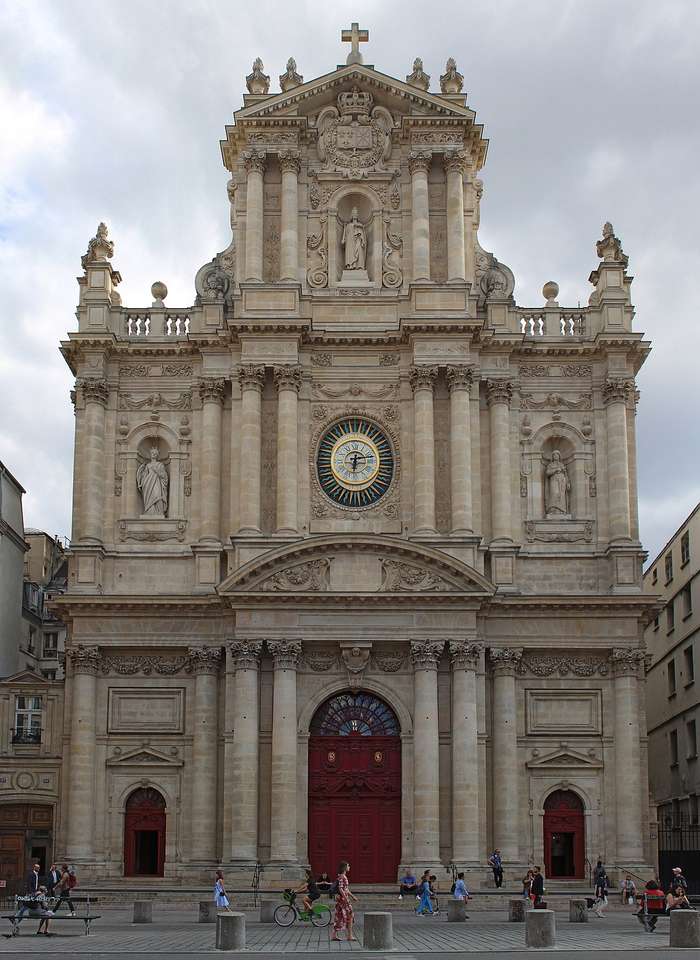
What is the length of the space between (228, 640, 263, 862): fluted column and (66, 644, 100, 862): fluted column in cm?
474

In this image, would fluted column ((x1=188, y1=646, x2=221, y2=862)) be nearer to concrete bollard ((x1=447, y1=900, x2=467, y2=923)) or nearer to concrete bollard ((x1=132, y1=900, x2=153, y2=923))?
concrete bollard ((x1=132, y1=900, x2=153, y2=923))

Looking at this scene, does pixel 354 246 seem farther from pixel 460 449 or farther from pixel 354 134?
pixel 460 449

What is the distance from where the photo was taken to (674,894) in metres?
33.8

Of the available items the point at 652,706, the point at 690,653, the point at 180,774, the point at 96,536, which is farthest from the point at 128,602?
the point at 652,706

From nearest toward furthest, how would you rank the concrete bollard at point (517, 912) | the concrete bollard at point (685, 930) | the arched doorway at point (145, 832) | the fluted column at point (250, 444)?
the concrete bollard at point (685, 930)
the concrete bollard at point (517, 912)
the arched doorway at point (145, 832)
the fluted column at point (250, 444)

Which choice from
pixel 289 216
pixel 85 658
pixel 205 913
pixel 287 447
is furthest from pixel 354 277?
pixel 205 913

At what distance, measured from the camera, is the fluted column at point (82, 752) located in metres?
47.6

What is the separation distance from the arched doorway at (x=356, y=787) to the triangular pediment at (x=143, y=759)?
15.3 ft

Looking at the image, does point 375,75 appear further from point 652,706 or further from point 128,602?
point 652,706

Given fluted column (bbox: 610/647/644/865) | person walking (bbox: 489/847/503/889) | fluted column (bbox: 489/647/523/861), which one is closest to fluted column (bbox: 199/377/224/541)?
fluted column (bbox: 489/647/523/861)

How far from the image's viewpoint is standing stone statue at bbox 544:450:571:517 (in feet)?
168

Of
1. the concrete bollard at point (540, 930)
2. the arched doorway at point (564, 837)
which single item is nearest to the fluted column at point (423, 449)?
the arched doorway at point (564, 837)

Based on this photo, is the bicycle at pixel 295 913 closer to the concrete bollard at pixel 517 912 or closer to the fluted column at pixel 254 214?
the concrete bollard at pixel 517 912

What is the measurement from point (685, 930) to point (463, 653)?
18603 mm
